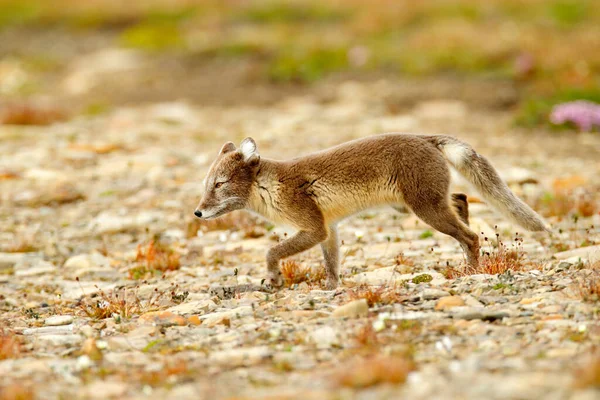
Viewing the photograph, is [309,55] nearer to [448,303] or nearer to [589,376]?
[448,303]

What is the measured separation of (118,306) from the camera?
26.2ft

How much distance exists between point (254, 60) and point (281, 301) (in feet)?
54.7

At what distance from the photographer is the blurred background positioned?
65.4 feet

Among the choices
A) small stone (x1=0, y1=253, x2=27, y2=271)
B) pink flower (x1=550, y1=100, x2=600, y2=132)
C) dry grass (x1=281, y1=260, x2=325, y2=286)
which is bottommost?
dry grass (x1=281, y1=260, x2=325, y2=286)

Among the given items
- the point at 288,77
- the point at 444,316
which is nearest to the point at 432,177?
the point at 444,316

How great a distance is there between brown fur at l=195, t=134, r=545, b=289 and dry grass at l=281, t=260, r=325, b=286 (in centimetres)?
34

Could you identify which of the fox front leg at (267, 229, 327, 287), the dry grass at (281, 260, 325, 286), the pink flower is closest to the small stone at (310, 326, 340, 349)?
the fox front leg at (267, 229, 327, 287)

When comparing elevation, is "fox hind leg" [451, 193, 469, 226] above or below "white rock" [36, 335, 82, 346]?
above

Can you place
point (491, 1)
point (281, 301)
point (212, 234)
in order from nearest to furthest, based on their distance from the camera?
point (281, 301), point (212, 234), point (491, 1)

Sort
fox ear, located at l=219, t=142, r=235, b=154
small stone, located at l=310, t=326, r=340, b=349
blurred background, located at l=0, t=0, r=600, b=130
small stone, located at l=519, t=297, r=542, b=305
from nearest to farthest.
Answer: small stone, located at l=310, t=326, r=340, b=349
small stone, located at l=519, t=297, r=542, b=305
fox ear, located at l=219, t=142, r=235, b=154
blurred background, located at l=0, t=0, r=600, b=130

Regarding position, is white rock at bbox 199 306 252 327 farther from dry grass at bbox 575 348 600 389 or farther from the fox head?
dry grass at bbox 575 348 600 389

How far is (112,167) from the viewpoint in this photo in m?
A: 14.9

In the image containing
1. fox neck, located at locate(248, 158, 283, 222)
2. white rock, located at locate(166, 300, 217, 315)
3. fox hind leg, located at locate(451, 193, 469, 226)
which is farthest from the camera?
fox hind leg, located at locate(451, 193, 469, 226)

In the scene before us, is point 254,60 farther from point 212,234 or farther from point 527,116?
point 212,234
